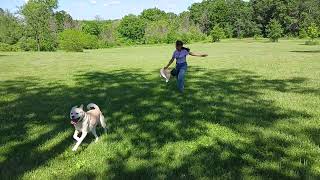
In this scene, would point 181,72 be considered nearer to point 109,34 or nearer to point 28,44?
point 28,44

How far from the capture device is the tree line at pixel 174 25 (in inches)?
3071

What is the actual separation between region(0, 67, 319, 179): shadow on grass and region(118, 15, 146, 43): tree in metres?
112

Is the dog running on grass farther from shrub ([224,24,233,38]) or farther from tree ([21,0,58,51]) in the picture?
shrub ([224,24,233,38])

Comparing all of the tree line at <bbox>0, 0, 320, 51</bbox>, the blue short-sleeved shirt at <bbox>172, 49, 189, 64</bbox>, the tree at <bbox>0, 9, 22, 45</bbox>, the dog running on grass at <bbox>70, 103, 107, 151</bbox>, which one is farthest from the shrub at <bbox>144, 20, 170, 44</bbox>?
the dog running on grass at <bbox>70, 103, 107, 151</bbox>

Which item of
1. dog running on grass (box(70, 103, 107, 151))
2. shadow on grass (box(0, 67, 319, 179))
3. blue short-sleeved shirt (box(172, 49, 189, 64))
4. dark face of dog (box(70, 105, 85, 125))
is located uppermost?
blue short-sleeved shirt (box(172, 49, 189, 64))

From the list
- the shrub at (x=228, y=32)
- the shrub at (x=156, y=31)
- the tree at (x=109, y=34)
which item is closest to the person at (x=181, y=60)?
the shrub at (x=156, y=31)

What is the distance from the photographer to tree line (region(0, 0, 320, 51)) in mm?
78000

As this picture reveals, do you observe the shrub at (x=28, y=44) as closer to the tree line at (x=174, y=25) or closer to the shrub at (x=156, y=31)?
the tree line at (x=174, y=25)

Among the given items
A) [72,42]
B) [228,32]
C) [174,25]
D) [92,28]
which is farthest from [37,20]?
[228,32]

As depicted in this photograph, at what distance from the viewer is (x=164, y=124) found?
34.0 feet

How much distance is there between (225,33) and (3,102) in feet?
393

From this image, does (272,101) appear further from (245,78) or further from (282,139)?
(245,78)

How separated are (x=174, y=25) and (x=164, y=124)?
120m

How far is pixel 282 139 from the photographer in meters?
8.81
